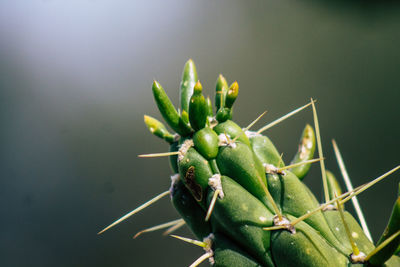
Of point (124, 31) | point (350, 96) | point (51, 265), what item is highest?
point (124, 31)

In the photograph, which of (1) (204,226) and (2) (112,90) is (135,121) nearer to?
A: (2) (112,90)

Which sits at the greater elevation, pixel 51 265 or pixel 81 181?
pixel 81 181

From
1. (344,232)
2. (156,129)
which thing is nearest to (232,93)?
(156,129)

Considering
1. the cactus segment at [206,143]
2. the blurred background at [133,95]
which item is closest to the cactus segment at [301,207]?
the cactus segment at [206,143]

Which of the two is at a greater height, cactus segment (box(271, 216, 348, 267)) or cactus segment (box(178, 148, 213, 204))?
cactus segment (box(178, 148, 213, 204))

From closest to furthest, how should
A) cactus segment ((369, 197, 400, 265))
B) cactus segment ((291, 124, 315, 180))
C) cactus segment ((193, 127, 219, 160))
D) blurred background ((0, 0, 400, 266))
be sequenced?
cactus segment ((369, 197, 400, 265)), cactus segment ((193, 127, 219, 160)), cactus segment ((291, 124, 315, 180)), blurred background ((0, 0, 400, 266))

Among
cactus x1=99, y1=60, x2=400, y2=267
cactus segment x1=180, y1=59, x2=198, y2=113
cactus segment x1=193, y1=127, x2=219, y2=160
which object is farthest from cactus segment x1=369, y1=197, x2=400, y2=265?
cactus segment x1=180, y1=59, x2=198, y2=113

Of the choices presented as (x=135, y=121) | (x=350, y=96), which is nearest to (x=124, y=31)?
(x=135, y=121)

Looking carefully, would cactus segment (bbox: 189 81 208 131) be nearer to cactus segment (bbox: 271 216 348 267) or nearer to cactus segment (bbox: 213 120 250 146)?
cactus segment (bbox: 213 120 250 146)
